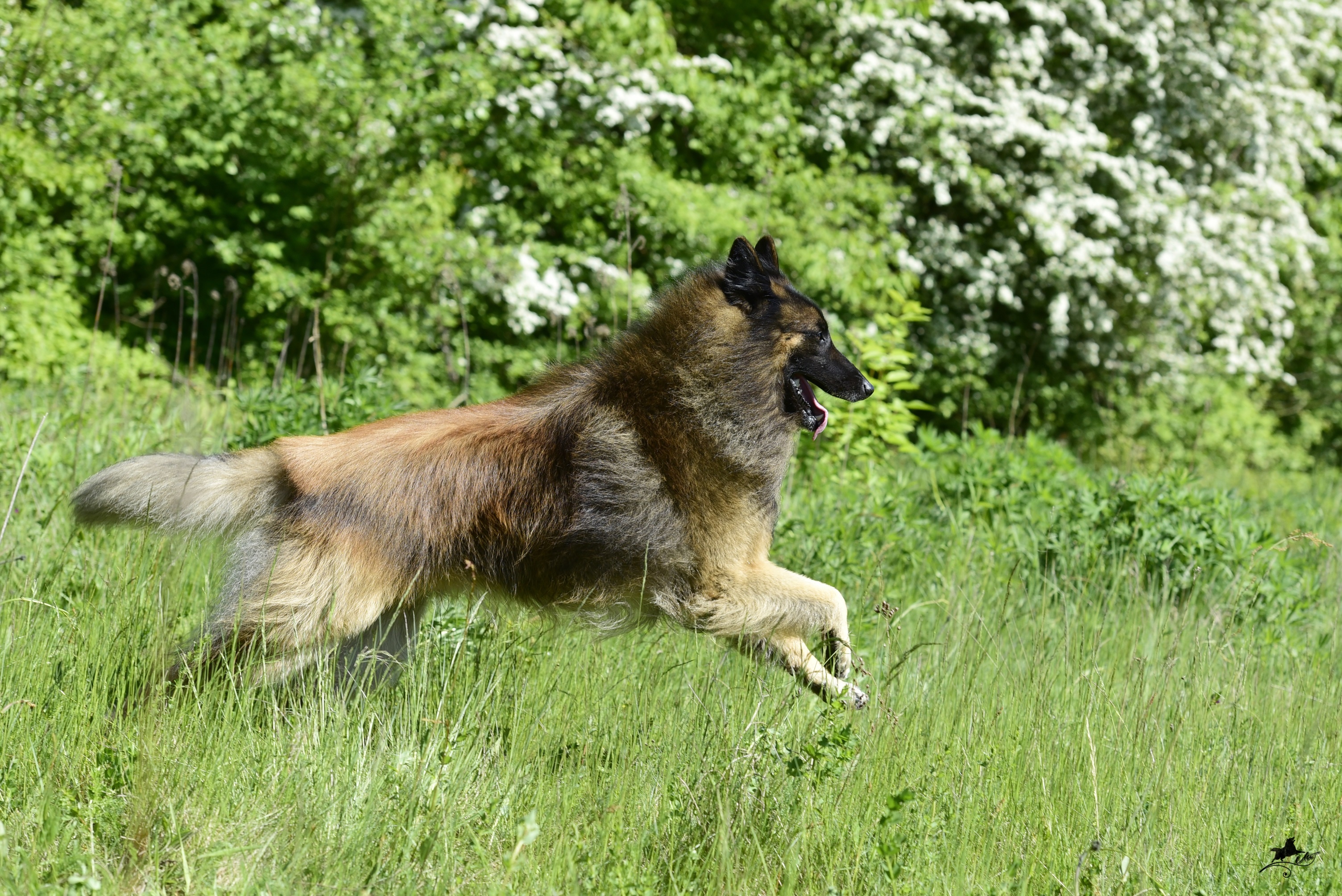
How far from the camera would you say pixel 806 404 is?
402 centimetres

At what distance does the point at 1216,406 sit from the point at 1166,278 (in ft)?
10.7

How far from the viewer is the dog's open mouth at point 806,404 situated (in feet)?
13.1

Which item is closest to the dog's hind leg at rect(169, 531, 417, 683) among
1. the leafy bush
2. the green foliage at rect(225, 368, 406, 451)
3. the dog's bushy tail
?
the dog's bushy tail

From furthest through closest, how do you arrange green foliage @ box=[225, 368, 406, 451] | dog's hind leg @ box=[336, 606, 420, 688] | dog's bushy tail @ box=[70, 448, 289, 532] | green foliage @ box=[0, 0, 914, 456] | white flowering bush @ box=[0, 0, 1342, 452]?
white flowering bush @ box=[0, 0, 1342, 452], green foliage @ box=[0, 0, 914, 456], green foliage @ box=[225, 368, 406, 451], dog's hind leg @ box=[336, 606, 420, 688], dog's bushy tail @ box=[70, 448, 289, 532]

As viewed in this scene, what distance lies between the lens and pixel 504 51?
9.31 m

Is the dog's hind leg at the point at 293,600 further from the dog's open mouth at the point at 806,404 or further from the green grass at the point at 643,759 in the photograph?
the dog's open mouth at the point at 806,404

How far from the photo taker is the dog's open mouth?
157 inches

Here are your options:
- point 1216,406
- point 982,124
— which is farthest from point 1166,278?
point 1216,406

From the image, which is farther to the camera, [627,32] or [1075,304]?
[1075,304]

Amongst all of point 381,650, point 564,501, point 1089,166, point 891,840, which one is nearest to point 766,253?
point 564,501

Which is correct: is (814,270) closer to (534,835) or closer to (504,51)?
(504,51)

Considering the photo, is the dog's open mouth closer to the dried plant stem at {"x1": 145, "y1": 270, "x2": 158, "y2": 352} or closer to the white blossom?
the white blossom

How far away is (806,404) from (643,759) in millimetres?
1425

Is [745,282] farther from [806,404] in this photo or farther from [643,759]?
[643,759]
